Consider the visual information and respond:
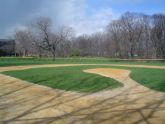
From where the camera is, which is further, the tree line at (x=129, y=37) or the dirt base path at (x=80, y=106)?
the tree line at (x=129, y=37)

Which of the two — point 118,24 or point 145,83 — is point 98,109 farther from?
point 118,24

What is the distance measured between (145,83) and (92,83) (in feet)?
8.82

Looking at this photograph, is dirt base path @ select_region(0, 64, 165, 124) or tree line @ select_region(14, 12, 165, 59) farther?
tree line @ select_region(14, 12, 165, 59)

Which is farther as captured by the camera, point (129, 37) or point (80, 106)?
point (129, 37)

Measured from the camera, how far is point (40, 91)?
37.7ft

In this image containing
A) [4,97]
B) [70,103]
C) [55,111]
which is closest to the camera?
[55,111]

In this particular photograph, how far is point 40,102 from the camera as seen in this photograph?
30.2 feet

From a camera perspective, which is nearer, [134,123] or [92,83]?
[134,123]

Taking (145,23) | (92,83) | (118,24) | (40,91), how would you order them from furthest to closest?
(118,24) → (145,23) → (92,83) → (40,91)

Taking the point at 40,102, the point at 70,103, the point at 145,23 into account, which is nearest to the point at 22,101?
the point at 40,102

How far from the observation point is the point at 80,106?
8.52 m

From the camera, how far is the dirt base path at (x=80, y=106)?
6.99 metres

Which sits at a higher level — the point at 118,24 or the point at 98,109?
the point at 118,24

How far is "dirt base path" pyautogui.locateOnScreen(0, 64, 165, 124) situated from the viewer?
22.9 ft
